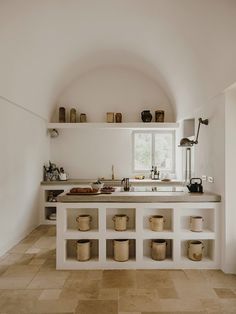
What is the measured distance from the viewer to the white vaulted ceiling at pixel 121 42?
330 cm

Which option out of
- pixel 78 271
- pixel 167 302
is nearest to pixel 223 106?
pixel 167 302

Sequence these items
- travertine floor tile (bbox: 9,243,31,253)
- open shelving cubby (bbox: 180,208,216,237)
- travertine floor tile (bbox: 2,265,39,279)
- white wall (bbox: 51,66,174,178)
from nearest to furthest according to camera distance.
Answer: travertine floor tile (bbox: 2,265,39,279)
open shelving cubby (bbox: 180,208,216,237)
travertine floor tile (bbox: 9,243,31,253)
white wall (bbox: 51,66,174,178)

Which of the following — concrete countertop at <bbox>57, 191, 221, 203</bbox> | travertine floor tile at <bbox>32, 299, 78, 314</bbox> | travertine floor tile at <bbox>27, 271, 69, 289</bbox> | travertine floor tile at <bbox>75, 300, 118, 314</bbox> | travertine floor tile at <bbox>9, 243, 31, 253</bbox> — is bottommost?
travertine floor tile at <bbox>9, 243, 31, 253</bbox>

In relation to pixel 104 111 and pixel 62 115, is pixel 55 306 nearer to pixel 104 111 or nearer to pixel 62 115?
pixel 62 115

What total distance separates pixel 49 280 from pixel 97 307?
858mm

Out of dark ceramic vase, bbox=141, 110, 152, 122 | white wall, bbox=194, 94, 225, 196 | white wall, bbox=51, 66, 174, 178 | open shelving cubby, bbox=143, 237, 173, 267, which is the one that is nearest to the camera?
white wall, bbox=194, 94, 225, 196

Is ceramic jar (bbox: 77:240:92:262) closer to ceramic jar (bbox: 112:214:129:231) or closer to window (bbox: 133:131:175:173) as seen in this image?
ceramic jar (bbox: 112:214:129:231)

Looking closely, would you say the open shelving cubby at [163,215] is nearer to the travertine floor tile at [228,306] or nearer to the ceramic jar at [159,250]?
the ceramic jar at [159,250]

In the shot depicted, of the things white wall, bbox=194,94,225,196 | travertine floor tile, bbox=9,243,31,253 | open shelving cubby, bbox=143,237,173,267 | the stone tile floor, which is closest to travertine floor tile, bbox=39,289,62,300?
the stone tile floor

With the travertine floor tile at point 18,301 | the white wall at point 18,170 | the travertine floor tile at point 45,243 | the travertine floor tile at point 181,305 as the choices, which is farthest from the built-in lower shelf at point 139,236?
the white wall at point 18,170

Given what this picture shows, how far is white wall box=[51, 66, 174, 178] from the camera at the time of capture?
264 inches

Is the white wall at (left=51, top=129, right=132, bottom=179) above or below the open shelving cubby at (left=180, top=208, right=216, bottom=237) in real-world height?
above

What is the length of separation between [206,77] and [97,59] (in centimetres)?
275

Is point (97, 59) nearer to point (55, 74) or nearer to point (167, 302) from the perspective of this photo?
point (55, 74)
